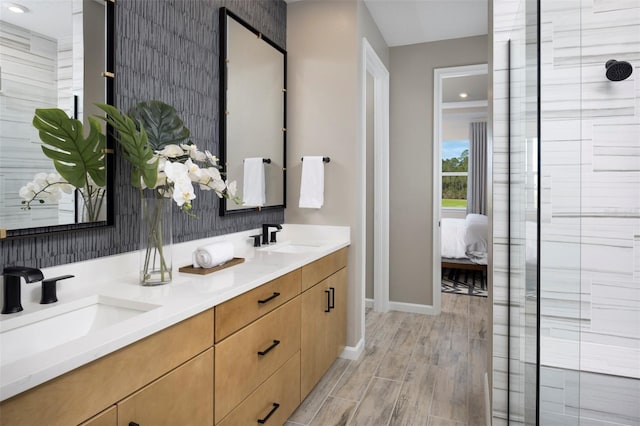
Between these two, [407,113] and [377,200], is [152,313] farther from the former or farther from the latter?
[407,113]

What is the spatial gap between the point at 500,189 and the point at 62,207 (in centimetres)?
186

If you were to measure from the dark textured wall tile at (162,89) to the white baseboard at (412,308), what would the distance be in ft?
6.97

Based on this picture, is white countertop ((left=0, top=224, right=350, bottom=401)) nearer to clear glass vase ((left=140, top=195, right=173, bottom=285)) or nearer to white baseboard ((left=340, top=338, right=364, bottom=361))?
clear glass vase ((left=140, top=195, right=173, bottom=285))

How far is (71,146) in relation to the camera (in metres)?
1.33

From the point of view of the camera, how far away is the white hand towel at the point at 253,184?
245 centimetres

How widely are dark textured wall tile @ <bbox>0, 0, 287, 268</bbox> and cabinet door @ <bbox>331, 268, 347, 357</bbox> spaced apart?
0.74 meters

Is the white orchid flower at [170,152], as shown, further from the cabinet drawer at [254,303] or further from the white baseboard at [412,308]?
the white baseboard at [412,308]

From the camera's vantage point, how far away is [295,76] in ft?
9.48

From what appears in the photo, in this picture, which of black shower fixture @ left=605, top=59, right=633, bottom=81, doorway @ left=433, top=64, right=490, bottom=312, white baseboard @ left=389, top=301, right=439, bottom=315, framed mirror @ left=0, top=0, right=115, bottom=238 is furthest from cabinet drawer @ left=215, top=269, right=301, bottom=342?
white baseboard @ left=389, top=301, right=439, bottom=315

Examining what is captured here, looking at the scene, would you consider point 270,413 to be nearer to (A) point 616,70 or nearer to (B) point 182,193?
(B) point 182,193

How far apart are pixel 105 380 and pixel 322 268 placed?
4.89ft

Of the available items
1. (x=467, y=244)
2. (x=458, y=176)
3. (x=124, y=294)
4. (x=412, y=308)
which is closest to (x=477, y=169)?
(x=458, y=176)

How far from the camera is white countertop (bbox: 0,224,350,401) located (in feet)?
2.62

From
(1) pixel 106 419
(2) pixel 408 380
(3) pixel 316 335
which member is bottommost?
(2) pixel 408 380
